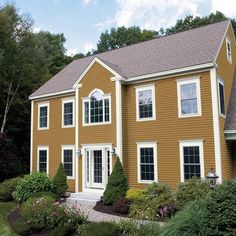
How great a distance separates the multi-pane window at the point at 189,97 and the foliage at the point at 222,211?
24.9 feet

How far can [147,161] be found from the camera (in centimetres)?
1399

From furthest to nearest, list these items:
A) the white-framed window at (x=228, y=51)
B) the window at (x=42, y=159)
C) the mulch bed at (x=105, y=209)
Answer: the window at (x=42, y=159), the white-framed window at (x=228, y=51), the mulch bed at (x=105, y=209)

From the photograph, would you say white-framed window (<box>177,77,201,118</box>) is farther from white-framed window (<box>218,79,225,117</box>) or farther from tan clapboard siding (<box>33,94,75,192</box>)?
tan clapboard siding (<box>33,94,75,192</box>)

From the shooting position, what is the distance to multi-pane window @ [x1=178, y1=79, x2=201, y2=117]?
42.1 feet

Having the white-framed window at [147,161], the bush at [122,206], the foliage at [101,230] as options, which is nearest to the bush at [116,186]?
the bush at [122,206]

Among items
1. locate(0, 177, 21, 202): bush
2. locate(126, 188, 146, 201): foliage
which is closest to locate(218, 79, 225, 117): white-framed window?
locate(126, 188, 146, 201): foliage

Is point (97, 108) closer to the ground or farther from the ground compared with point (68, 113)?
closer to the ground

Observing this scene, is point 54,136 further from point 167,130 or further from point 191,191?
point 191,191

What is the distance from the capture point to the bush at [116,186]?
493 inches

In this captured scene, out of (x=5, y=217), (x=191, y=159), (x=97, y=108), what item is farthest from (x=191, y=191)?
(x=5, y=217)

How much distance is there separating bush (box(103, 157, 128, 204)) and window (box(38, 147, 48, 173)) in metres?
7.25

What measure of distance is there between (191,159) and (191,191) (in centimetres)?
267

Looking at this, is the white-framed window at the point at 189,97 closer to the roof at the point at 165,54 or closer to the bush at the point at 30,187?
the roof at the point at 165,54

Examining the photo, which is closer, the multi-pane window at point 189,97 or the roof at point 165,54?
the multi-pane window at point 189,97
